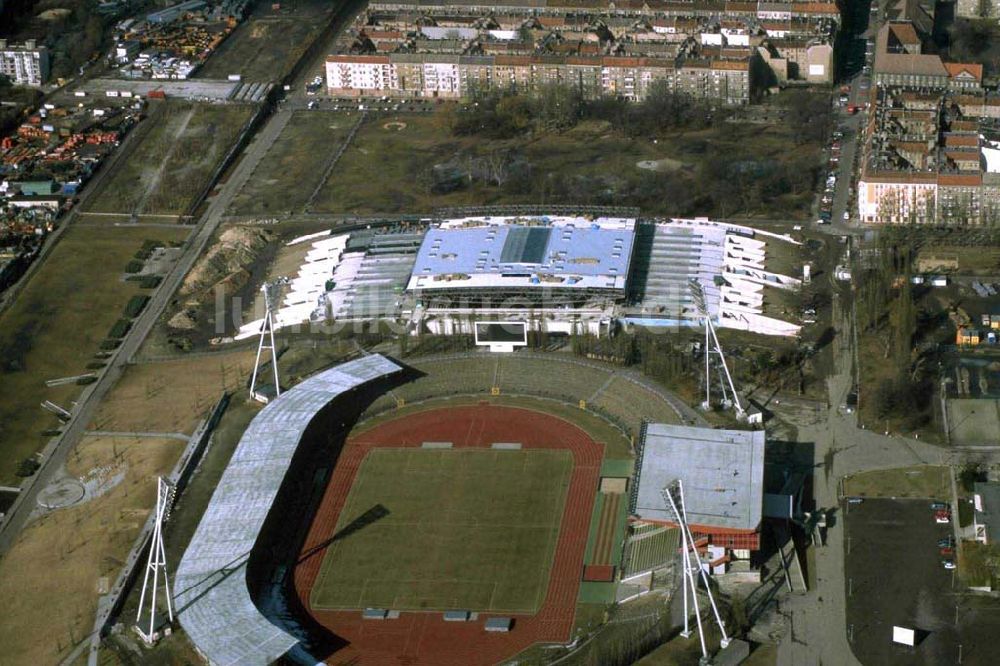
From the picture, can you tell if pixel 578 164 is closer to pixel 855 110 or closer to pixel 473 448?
pixel 855 110

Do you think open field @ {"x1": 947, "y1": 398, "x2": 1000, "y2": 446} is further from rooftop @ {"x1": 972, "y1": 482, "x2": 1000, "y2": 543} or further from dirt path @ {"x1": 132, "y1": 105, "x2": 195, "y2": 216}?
dirt path @ {"x1": 132, "y1": 105, "x2": 195, "y2": 216}

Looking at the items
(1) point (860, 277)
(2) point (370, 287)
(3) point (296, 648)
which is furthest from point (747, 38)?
(3) point (296, 648)

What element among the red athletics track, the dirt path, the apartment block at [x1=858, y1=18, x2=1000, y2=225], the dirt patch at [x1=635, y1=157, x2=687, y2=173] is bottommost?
the red athletics track

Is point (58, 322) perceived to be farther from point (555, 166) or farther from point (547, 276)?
point (555, 166)

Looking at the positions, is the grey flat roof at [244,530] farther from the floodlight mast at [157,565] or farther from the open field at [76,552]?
the open field at [76,552]

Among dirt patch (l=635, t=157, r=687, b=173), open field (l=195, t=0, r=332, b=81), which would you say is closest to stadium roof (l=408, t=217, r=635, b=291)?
dirt patch (l=635, t=157, r=687, b=173)
